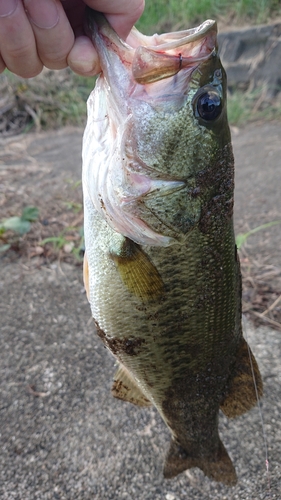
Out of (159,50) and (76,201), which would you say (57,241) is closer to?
(76,201)

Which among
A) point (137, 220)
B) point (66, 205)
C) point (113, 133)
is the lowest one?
point (66, 205)

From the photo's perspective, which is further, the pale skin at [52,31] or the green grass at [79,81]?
the green grass at [79,81]

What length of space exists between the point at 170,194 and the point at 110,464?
127 centimetres

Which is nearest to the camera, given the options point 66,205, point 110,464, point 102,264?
point 102,264

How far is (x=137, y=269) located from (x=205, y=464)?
893 mm

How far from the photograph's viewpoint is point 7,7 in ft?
3.24

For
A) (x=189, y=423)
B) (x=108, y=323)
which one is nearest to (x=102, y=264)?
(x=108, y=323)

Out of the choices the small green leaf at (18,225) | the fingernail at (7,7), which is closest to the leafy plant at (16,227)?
the small green leaf at (18,225)

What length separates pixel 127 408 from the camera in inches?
81.1

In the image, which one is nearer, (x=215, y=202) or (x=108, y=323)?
(x=215, y=202)

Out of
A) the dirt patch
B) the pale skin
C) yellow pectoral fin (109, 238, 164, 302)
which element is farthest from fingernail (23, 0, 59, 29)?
the dirt patch

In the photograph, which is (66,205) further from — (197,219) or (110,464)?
(197,219)

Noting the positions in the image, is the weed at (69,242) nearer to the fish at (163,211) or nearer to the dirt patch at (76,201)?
the dirt patch at (76,201)

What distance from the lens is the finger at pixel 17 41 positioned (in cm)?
100
